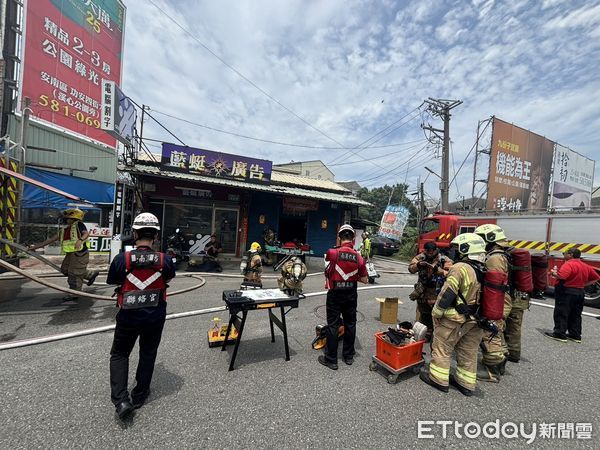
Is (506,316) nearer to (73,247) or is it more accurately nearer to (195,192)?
(73,247)

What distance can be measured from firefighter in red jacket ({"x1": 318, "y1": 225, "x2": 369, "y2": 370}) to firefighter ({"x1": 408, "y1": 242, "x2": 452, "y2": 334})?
1.40m

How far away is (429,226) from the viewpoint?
12.0m

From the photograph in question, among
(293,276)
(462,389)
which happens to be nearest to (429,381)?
(462,389)

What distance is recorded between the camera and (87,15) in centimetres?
1162

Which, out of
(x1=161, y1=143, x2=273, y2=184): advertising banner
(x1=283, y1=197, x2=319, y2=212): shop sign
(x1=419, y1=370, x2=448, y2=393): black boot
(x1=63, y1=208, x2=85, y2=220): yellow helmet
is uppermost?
(x1=161, y1=143, x2=273, y2=184): advertising banner

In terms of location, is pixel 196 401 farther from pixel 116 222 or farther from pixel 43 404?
pixel 116 222

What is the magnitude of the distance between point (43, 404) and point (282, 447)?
2299 millimetres

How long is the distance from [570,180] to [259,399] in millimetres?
25044

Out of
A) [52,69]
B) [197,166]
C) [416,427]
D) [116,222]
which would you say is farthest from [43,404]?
[52,69]

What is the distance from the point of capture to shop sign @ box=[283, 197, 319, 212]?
42.6 ft

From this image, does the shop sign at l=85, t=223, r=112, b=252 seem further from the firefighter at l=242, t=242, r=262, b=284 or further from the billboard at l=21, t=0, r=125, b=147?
the firefighter at l=242, t=242, r=262, b=284

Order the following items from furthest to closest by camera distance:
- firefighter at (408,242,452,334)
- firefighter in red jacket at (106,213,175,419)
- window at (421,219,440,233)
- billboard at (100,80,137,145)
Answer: window at (421,219,440,233) → billboard at (100,80,137,145) → firefighter at (408,242,452,334) → firefighter in red jacket at (106,213,175,419)

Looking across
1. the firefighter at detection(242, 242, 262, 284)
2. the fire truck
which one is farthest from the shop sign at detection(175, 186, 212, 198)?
the fire truck

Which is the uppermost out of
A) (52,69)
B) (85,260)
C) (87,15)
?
(87,15)
